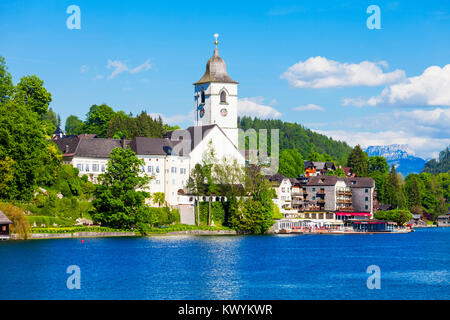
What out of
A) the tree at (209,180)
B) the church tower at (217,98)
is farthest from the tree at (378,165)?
the tree at (209,180)

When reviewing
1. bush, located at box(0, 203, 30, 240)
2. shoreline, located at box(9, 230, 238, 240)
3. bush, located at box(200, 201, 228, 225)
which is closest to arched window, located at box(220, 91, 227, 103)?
bush, located at box(200, 201, 228, 225)

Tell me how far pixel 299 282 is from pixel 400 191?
127 m

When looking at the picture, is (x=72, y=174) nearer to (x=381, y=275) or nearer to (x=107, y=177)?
(x=107, y=177)

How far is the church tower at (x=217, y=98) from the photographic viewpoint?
4626 inches

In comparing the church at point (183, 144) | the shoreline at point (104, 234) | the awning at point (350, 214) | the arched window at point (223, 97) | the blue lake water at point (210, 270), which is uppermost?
the arched window at point (223, 97)

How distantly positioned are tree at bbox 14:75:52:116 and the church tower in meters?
30.9

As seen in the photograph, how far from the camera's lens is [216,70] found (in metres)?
119

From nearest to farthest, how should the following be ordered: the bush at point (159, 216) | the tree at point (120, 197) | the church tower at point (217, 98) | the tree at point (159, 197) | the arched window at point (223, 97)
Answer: the tree at point (120, 197)
the bush at point (159, 216)
the tree at point (159, 197)
the church tower at point (217, 98)
the arched window at point (223, 97)

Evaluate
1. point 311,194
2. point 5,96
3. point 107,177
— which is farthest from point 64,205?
point 311,194

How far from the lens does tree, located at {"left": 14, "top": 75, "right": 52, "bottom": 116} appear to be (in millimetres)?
92175

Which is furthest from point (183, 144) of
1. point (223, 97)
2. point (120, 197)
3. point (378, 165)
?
point (378, 165)

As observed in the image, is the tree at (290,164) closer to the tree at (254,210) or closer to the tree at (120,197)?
the tree at (254,210)

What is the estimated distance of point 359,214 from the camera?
147875 millimetres

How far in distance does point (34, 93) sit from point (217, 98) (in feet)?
111
